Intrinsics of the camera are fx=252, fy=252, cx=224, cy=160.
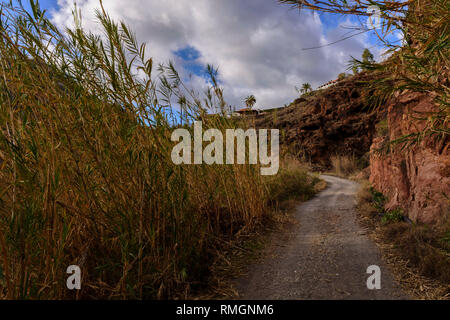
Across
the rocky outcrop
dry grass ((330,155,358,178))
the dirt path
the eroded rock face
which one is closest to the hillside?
the eroded rock face

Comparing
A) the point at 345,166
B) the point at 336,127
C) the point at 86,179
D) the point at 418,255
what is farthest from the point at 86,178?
the point at 336,127

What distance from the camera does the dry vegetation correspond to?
1185 mm

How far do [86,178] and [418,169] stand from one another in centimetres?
350

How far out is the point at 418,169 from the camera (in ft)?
9.95

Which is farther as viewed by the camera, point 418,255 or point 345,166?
point 345,166

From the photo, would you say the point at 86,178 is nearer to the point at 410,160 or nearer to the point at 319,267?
the point at 319,267

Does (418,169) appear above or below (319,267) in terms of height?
above

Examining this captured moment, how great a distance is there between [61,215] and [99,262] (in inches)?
13.7

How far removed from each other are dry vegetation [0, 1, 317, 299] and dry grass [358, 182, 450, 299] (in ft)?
4.91

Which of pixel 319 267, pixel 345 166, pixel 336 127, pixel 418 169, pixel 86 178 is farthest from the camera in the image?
pixel 336 127

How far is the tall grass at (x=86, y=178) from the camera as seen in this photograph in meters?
1.19

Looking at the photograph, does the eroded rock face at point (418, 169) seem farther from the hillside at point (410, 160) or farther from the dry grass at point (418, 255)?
the dry grass at point (418, 255)

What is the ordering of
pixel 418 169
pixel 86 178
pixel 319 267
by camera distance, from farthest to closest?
pixel 418 169, pixel 319 267, pixel 86 178
